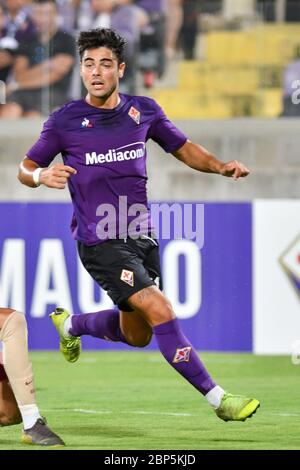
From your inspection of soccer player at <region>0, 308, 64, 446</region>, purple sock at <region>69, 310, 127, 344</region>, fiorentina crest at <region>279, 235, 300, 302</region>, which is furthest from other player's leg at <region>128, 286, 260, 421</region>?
fiorentina crest at <region>279, 235, 300, 302</region>

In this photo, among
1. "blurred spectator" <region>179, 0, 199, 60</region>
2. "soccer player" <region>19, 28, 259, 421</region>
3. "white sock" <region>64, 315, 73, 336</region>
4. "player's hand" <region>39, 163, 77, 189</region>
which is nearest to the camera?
"player's hand" <region>39, 163, 77, 189</region>

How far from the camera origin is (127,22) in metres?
13.4

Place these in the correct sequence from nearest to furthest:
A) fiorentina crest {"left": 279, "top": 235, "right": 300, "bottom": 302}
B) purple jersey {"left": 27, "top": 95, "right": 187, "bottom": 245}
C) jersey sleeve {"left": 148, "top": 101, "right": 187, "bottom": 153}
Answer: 1. purple jersey {"left": 27, "top": 95, "right": 187, "bottom": 245}
2. jersey sleeve {"left": 148, "top": 101, "right": 187, "bottom": 153}
3. fiorentina crest {"left": 279, "top": 235, "right": 300, "bottom": 302}

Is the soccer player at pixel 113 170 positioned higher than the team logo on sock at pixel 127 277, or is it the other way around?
the soccer player at pixel 113 170

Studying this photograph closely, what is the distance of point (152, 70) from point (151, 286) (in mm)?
6586

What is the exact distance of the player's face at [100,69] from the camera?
7.27 metres

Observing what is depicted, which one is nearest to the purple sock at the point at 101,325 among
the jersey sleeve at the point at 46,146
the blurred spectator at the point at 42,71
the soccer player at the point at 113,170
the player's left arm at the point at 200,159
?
the soccer player at the point at 113,170

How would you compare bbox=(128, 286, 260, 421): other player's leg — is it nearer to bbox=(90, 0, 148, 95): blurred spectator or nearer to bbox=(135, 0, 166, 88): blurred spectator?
bbox=(90, 0, 148, 95): blurred spectator

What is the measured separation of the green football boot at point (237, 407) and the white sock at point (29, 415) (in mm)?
1063

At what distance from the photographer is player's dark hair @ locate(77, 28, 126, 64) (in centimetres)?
730

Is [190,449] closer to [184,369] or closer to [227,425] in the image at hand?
[184,369]

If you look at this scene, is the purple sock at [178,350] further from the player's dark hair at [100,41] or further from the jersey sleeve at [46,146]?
the player's dark hair at [100,41]

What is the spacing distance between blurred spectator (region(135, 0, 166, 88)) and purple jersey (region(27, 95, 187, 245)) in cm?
590
